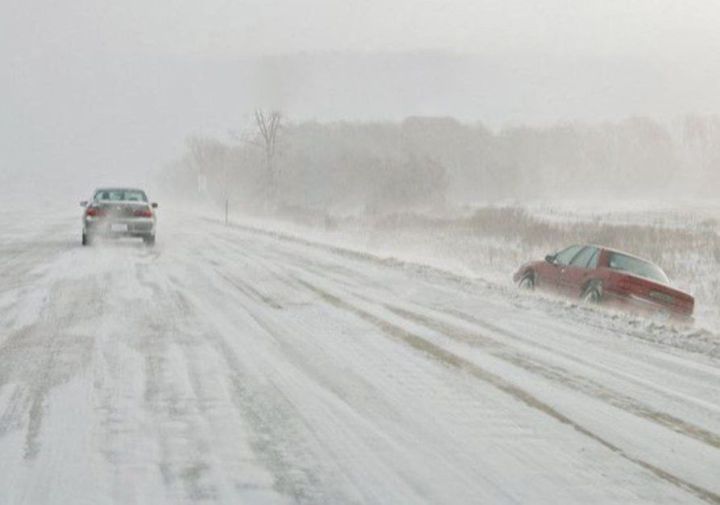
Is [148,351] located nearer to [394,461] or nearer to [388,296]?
[394,461]

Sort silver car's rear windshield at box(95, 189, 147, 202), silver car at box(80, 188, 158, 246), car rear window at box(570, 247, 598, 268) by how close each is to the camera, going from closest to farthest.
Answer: car rear window at box(570, 247, 598, 268) → silver car at box(80, 188, 158, 246) → silver car's rear windshield at box(95, 189, 147, 202)

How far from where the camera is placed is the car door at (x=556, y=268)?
1481cm

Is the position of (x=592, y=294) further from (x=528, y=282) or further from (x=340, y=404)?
(x=340, y=404)

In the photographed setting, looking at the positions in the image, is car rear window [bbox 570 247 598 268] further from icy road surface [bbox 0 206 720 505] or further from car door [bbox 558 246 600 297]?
icy road surface [bbox 0 206 720 505]

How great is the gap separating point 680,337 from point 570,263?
5.10 meters

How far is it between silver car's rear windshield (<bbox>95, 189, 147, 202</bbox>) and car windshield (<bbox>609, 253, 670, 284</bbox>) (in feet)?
49.9

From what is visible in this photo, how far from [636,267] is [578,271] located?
1.02m

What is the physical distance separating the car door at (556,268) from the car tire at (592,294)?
997 mm

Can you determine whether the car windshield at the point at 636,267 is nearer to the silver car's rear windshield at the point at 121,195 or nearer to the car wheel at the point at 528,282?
the car wheel at the point at 528,282

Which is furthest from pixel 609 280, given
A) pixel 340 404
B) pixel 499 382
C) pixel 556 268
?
pixel 340 404

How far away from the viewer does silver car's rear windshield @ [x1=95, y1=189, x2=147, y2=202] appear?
23.9 m

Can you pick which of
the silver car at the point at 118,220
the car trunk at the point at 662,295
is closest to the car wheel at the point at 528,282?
the car trunk at the point at 662,295

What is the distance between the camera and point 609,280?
43.4 feet

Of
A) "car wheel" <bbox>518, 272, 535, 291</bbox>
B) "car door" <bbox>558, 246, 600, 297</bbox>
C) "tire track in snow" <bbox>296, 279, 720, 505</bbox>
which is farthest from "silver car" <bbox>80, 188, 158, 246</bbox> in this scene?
"car door" <bbox>558, 246, 600, 297</bbox>
